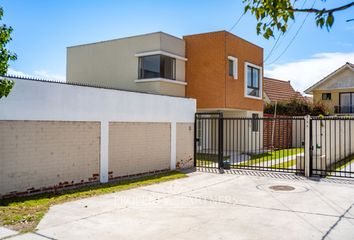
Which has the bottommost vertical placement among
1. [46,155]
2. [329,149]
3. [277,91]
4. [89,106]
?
[329,149]

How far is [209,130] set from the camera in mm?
22609

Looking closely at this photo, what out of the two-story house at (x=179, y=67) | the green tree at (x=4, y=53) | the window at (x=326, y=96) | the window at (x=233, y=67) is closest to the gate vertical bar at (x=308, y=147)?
the two-story house at (x=179, y=67)

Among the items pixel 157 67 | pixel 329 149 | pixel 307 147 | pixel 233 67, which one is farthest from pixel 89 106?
pixel 233 67

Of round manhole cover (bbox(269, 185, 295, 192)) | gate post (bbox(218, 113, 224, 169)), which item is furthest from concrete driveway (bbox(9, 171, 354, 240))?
gate post (bbox(218, 113, 224, 169))

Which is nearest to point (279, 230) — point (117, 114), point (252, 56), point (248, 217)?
point (248, 217)

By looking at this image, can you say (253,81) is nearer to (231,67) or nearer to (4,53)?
(231,67)

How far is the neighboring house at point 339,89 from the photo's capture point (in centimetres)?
3681

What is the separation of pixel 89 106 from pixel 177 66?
10046mm

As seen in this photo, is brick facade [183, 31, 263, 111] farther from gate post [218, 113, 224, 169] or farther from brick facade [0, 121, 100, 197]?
brick facade [0, 121, 100, 197]

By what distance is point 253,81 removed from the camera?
23.1 meters

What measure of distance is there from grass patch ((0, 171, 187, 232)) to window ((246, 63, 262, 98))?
11622 millimetres

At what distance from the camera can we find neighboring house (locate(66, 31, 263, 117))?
19531mm

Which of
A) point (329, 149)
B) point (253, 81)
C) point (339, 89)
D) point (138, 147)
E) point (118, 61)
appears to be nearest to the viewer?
point (138, 147)

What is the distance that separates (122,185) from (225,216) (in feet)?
14.6
